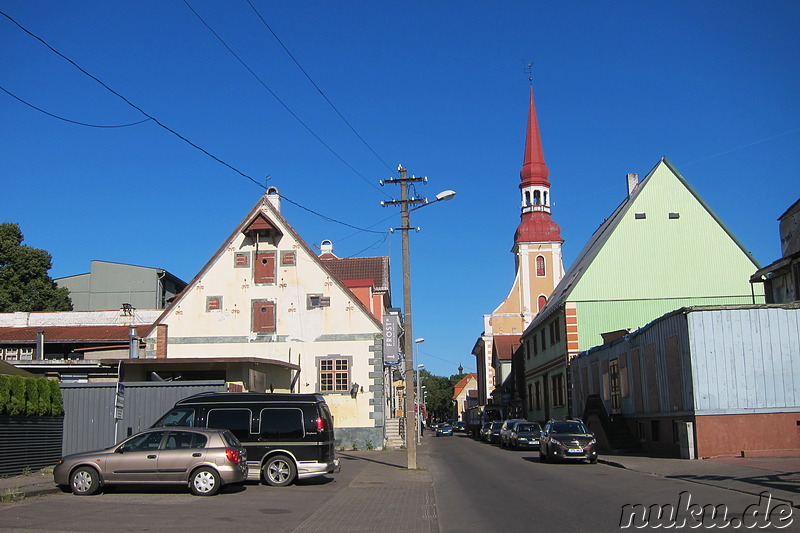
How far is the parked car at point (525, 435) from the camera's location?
1494 inches

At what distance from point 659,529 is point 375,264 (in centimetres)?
3811

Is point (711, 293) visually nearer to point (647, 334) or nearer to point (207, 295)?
point (647, 334)

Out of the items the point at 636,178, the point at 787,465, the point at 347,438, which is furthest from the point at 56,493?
the point at 636,178

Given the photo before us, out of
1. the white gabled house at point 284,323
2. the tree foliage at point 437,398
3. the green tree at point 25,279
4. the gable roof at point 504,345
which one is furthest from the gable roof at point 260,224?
the tree foliage at point 437,398

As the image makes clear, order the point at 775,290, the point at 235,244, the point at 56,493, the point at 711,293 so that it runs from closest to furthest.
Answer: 1. the point at 56,493
2. the point at 775,290
3. the point at 235,244
4. the point at 711,293

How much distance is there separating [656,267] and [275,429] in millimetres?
28963

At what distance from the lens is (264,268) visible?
3741cm

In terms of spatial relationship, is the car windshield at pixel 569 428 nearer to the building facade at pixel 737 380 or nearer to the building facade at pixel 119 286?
the building facade at pixel 737 380

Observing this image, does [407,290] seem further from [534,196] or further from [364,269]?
[534,196]

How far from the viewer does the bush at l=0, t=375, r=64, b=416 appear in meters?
17.8

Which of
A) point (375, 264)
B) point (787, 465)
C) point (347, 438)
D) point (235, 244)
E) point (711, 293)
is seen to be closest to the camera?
point (787, 465)

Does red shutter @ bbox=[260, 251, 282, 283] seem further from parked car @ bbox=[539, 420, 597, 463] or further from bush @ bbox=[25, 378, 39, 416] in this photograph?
bush @ bbox=[25, 378, 39, 416]

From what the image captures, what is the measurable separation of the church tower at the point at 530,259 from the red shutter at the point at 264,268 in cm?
4950

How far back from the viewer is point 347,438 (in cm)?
3550
